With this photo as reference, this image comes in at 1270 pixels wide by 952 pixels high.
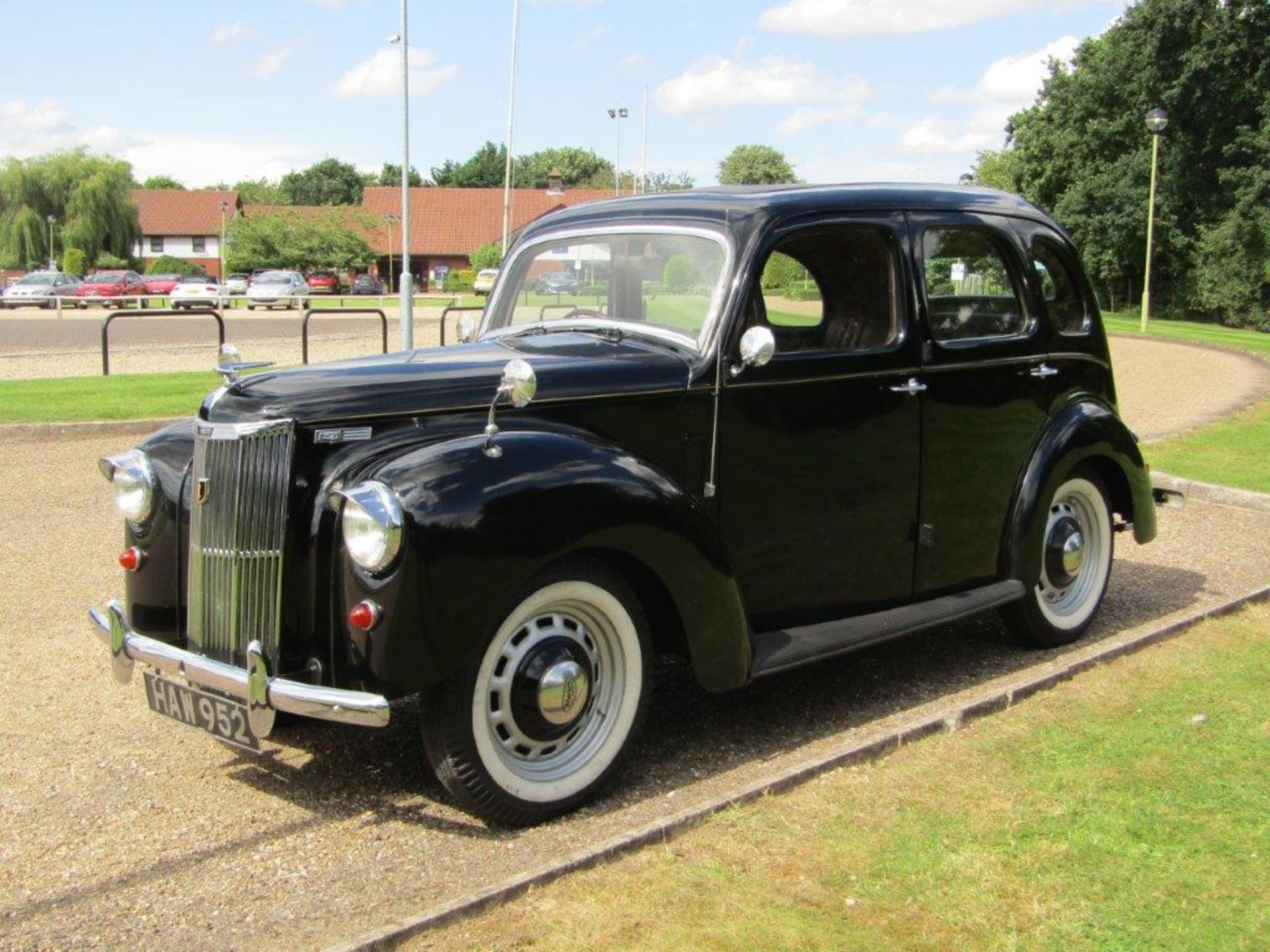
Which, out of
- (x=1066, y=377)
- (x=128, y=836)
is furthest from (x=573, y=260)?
(x=128, y=836)

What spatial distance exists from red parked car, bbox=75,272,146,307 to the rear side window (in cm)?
4057

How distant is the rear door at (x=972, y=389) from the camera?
5.02 m

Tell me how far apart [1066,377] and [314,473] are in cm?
362

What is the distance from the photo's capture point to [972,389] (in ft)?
16.9

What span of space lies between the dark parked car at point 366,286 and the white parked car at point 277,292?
12.5m

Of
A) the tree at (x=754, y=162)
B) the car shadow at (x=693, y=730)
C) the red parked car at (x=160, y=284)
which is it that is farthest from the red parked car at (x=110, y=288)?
the tree at (x=754, y=162)

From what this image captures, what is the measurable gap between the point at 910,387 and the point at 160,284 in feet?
167

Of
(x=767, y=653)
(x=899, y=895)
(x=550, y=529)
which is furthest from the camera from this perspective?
(x=767, y=653)

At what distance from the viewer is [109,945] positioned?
10.0 feet

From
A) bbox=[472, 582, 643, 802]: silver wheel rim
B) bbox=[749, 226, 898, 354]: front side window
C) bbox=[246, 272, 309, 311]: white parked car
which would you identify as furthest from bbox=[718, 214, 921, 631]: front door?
bbox=[246, 272, 309, 311]: white parked car

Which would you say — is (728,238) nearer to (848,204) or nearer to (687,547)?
(848,204)

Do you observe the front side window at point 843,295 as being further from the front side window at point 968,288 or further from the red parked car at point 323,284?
the red parked car at point 323,284

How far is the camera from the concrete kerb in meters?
3.07

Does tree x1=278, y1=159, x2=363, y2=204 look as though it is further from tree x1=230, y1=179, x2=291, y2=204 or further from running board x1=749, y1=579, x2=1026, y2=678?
running board x1=749, y1=579, x2=1026, y2=678
